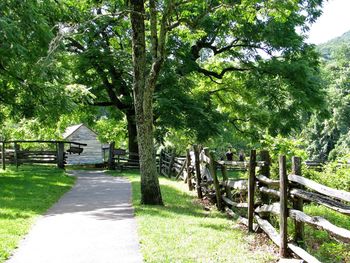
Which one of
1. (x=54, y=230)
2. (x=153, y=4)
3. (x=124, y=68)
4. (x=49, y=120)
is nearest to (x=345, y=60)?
(x=124, y=68)

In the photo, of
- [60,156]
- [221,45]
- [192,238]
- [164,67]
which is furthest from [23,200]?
[221,45]

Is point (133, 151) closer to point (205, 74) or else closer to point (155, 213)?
point (205, 74)

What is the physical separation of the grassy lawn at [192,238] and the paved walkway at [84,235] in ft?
1.06

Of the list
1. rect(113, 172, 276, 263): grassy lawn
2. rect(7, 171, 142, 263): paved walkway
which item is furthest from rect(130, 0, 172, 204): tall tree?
rect(7, 171, 142, 263): paved walkway

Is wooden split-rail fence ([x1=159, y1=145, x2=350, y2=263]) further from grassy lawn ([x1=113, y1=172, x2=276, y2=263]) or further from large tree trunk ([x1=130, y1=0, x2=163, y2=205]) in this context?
large tree trunk ([x1=130, y1=0, x2=163, y2=205])

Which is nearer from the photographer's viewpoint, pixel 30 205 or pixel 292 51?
pixel 30 205

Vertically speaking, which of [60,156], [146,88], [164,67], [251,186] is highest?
[164,67]

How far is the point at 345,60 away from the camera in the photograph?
66.4 metres

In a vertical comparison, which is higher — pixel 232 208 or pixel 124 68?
pixel 124 68

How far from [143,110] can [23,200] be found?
462 centimetres

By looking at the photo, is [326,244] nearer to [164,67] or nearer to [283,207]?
[283,207]

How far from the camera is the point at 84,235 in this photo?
8961mm

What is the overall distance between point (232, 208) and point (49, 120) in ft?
39.4

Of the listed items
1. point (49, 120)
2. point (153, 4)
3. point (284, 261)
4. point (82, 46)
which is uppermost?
point (82, 46)
